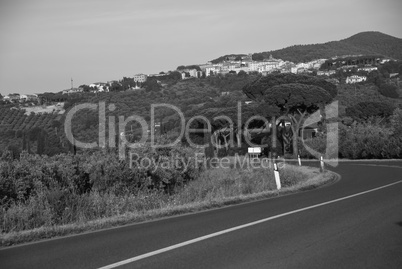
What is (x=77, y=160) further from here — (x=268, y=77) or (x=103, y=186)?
(x=268, y=77)

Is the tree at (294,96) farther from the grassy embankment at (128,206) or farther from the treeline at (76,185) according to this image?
the treeline at (76,185)

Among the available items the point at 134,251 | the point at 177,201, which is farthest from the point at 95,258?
the point at 177,201

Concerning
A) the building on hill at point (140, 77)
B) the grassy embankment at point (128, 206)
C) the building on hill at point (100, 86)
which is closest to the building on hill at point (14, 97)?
the building on hill at point (100, 86)

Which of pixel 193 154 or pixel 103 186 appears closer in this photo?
pixel 103 186

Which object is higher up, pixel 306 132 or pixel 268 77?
pixel 268 77

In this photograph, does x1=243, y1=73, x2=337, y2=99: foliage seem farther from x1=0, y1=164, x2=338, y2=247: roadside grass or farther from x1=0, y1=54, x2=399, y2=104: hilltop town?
x1=0, y1=164, x2=338, y2=247: roadside grass

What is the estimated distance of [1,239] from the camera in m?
9.44

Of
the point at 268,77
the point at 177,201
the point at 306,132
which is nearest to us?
the point at 177,201

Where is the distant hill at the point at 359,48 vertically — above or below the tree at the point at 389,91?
above

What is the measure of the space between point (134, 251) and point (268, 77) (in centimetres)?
5658

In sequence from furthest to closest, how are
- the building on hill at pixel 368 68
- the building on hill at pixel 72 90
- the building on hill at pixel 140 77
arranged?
the building on hill at pixel 368 68, the building on hill at pixel 140 77, the building on hill at pixel 72 90

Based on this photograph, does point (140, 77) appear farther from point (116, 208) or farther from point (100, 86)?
point (116, 208)

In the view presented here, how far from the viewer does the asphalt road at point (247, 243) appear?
7441mm

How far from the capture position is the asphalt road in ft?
24.4
